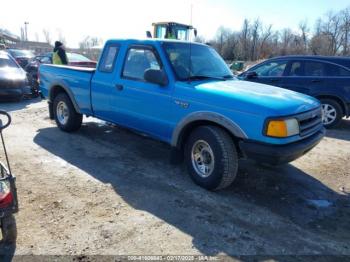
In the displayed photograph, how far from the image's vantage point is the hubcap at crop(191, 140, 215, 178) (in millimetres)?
4544

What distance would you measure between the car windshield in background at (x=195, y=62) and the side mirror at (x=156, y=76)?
0.21 meters

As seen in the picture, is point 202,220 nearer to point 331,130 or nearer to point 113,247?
point 113,247

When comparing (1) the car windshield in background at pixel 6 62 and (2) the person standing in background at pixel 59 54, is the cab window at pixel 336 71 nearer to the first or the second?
(2) the person standing in background at pixel 59 54

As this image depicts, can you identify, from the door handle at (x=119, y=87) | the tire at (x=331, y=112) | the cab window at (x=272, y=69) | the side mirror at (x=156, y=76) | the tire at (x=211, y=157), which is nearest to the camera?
the tire at (x=211, y=157)

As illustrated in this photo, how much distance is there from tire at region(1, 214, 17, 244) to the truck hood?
Result: 265 centimetres

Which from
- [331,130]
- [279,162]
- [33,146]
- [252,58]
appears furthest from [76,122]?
[252,58]

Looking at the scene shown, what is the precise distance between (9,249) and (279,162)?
9.77 feet

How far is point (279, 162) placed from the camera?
13.3 feet

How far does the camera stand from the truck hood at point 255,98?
4047mm

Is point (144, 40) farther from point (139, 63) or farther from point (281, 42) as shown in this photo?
point (281, 42)

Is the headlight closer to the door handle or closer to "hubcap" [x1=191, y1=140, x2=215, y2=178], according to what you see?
"hubcap" [x1=191, y1=140, x2=215, y2=178]

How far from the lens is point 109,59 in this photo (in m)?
5.98

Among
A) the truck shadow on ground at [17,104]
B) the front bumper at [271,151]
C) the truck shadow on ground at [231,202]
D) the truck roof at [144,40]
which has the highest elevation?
the truck roof at [144,40]

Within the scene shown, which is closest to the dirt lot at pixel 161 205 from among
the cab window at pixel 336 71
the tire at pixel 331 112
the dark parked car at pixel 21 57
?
the tire at pixel 331 112
